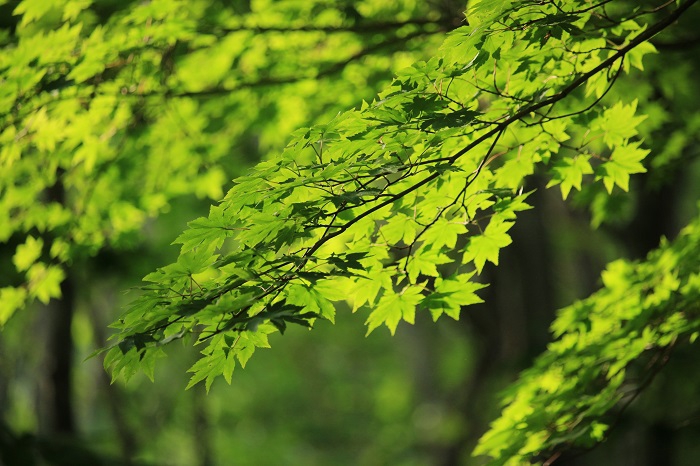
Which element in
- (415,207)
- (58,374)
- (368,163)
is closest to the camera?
(368,163)

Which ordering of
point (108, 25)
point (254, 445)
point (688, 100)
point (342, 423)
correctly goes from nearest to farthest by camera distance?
1. point (108, 25)
2. point (688, 100)
3. point (254, 445)
4. point (342, 423)

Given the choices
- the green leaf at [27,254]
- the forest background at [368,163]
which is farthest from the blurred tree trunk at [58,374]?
the green leaf at [27,254]

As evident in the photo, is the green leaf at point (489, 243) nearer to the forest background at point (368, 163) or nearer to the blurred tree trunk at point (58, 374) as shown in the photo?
the forest background at point (368, 163)

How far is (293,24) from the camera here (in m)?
4.89

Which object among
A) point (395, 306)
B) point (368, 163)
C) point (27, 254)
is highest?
point (27, 254)

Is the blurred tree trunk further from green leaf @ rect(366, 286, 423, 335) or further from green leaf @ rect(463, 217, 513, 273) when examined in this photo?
green leaf @ rect(463, 217, 513, 273)

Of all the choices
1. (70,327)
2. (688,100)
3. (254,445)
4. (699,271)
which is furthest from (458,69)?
(254,445)

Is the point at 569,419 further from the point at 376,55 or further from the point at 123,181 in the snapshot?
the point at 123,181

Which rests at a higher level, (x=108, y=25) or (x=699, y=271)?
(x=108, y=25)

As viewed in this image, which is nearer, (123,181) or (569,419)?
(569,419)

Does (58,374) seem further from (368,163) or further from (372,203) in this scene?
(368,163)

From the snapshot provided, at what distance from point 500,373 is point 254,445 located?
994 centimetres

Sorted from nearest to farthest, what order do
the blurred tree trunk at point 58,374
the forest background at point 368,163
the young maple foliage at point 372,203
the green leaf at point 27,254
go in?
the young maple foliage at point 372,203 < the forest background at point 368,163 < the green leaf at point 27,254 < the blurred tree trunk at point 58,374

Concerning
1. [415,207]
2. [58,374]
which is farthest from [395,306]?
[58,374]
